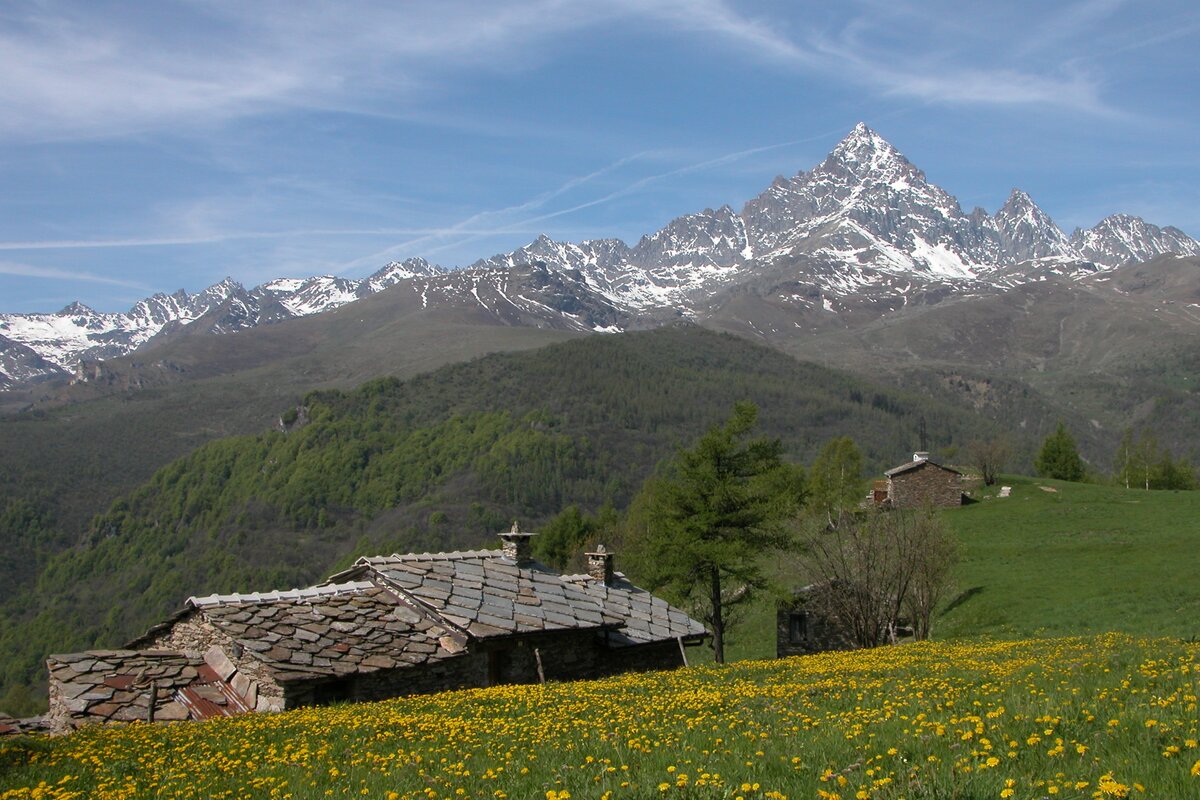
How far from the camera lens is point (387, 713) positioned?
1609 centimetres

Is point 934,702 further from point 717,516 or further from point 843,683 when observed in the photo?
point 717,516

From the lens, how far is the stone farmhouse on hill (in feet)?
73.0

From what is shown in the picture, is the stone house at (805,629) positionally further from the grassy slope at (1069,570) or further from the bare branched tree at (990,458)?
the bare branched tree at (990,458)

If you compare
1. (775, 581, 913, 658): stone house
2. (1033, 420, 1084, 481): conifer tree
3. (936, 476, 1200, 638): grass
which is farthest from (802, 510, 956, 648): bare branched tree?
(1033, 420, 1084, 481): conifer tree

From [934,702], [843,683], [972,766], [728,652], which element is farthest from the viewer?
[728,652]

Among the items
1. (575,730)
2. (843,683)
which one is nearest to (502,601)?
(843,683)

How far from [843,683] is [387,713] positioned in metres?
7.59

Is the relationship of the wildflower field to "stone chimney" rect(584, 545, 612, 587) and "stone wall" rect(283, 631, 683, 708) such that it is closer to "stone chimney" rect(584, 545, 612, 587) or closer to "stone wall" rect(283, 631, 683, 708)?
"stone wall" rect(283, 631, 683, 708)

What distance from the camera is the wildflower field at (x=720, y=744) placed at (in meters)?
7.55

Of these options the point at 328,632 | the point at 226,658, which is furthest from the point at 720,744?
the point at 226,658

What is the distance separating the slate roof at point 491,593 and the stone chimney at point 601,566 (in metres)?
2.48

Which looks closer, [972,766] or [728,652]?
[972,766]

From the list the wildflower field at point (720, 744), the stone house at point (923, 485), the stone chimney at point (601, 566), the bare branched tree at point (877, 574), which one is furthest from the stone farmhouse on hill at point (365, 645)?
the stone house at point (923, 485)

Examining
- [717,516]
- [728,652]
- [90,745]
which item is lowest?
[728,652]
